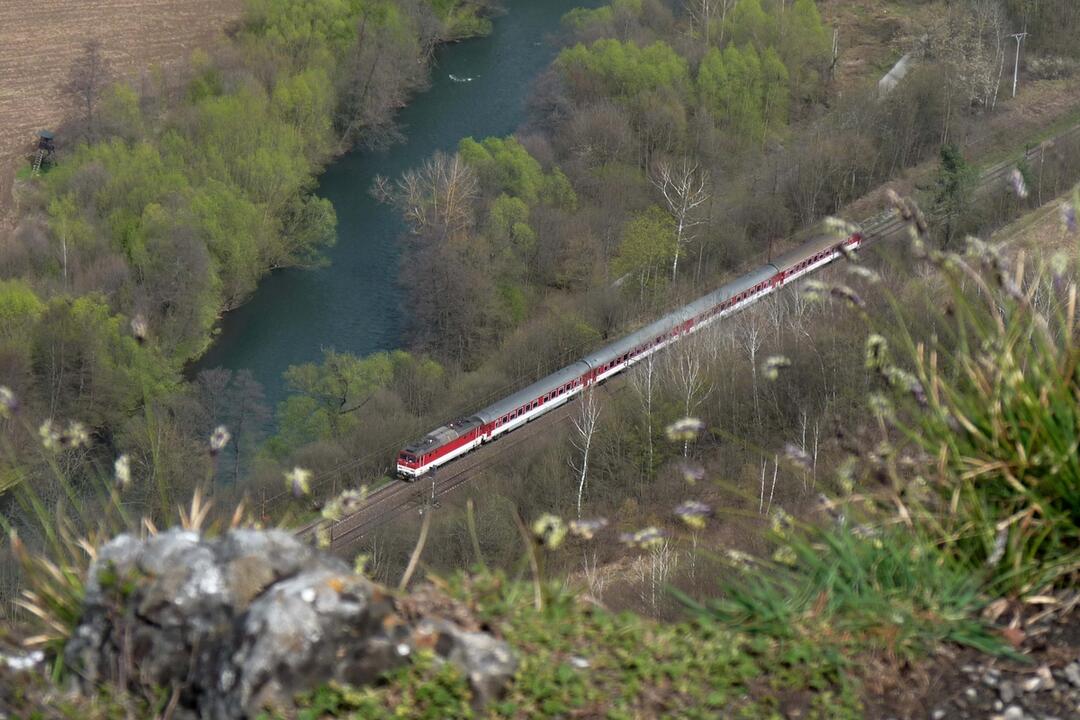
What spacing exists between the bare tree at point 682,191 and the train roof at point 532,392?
22.5 ft

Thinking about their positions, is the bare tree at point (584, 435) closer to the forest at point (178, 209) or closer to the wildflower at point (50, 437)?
the forest at point (178, 209)

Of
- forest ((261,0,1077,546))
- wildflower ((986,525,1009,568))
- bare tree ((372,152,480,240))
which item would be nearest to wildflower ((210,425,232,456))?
wildflower ((986,525,1009,568))

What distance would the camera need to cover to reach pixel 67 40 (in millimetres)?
54219

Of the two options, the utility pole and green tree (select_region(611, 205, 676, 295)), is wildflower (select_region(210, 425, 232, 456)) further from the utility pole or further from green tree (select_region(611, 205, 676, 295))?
the utility pole

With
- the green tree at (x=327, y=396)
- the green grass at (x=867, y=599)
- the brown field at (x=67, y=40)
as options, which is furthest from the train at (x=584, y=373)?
the green grass at (x=867, y=599)

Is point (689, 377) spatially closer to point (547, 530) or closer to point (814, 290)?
point (814, 290)

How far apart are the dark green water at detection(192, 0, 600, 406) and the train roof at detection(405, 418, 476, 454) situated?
4.85 m

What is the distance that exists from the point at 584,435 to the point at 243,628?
1014 inches

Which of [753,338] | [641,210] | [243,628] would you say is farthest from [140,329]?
[641,210]

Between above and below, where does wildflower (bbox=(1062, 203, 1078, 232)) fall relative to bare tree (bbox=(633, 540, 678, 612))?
above

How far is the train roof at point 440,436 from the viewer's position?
32688 millimetres

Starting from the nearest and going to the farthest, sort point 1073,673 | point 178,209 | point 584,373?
point 1073,673, point 584,373, point 178,209

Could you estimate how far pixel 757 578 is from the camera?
7109mm

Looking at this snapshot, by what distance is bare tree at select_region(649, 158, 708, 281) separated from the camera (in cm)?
4221
